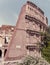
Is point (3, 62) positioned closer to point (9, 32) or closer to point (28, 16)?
point (28, 16)

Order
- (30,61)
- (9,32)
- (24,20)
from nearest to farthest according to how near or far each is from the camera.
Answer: (30,61) < (24,20) < (9,32)

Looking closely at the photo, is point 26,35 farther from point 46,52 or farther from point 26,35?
point 46,52

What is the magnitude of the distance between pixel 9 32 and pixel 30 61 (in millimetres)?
18180

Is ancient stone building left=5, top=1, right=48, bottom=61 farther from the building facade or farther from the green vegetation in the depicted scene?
the green vegetation

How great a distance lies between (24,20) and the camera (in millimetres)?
40031

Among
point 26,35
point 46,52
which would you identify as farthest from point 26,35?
point 46,52

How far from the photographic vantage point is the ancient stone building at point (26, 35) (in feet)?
124

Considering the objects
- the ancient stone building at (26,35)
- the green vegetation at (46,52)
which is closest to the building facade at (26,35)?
the ancient stone building at (26,35)

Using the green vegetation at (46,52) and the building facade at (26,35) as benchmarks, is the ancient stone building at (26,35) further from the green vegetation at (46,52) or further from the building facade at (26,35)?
the green vegetation at (46,52)

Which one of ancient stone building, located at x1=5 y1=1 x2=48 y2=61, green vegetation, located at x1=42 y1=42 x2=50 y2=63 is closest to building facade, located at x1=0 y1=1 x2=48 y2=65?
ancient stone building, located at x1=5 y1=1 x2=48 y2=61

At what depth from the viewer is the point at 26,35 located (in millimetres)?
39375

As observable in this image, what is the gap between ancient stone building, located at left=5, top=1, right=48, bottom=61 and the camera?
124ft

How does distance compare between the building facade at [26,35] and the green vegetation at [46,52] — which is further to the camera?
the green vegetation at [46,52]

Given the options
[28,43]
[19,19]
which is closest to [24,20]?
[19,19]
